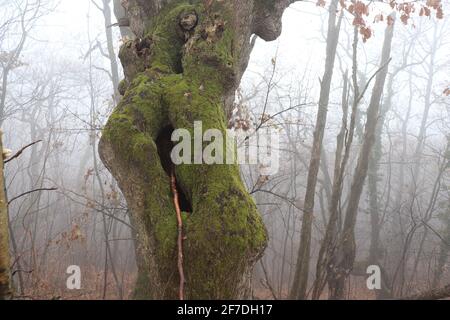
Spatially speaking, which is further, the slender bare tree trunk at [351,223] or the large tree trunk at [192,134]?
the slender bare tree trunk at [351,223]

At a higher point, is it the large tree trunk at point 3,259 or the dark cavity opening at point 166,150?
the dark cavity opening at point 166,150

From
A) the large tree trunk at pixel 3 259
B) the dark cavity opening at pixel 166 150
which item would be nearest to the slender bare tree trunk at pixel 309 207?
the dark cavity opening at pixel 166 150

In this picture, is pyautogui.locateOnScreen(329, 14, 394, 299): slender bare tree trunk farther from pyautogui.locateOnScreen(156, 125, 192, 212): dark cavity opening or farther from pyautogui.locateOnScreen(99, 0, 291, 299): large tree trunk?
pyautogui.locateOnScreen(156, 125, 192, 212): dark cavity opening

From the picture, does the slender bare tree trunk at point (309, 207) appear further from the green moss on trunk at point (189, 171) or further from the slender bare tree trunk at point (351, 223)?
the green moss on trunk at point (189, 171)

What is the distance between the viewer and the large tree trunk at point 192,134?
6.43 feet

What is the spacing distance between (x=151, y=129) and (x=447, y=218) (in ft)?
45.1

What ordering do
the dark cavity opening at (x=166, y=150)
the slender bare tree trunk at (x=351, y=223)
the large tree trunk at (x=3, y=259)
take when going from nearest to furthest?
the large tree trunk at (x=3, y=259) → the dark cavity opening at (x=166, y=150) → the slender bare tree trunk at (x=351, y=223)

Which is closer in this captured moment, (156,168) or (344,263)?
(156,168)

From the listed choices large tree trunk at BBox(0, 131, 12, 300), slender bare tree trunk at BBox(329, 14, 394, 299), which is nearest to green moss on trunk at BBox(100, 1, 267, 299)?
large tree trunk at BBox(0, 131, 12, 300)

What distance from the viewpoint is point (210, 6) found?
292cm

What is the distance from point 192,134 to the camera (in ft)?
7.81

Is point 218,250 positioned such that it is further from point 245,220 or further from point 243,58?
point 243,58

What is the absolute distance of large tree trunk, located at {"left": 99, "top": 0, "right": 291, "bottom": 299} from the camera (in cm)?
196

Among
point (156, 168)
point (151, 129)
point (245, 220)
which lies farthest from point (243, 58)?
point (245, 220)
